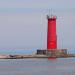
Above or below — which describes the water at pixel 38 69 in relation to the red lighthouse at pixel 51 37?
below

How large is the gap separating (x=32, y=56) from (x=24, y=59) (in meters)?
8.81

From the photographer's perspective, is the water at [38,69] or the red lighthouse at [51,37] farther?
the red lighthouse at [51,37]

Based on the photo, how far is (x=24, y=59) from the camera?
10925cm

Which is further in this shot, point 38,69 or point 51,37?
point 51,37

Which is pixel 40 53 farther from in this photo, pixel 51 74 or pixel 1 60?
pixel 51 74

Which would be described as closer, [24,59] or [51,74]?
[51,74]

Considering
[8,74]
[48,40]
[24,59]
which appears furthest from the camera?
[24,59]

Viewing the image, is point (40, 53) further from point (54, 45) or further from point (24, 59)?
point (24, 59)

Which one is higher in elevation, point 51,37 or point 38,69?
point 51,37

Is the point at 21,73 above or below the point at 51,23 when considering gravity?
below

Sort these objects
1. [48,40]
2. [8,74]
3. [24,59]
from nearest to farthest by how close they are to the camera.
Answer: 1. [8,74]
2. [48,40]
3. [24,59]

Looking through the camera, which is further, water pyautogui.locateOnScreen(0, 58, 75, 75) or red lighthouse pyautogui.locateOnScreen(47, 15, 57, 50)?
red lighthouse pyautogui.locateOnScreen(47, 15, 57, 50)

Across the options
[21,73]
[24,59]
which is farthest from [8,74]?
[24,59]

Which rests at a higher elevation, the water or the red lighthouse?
the red lighthouse
